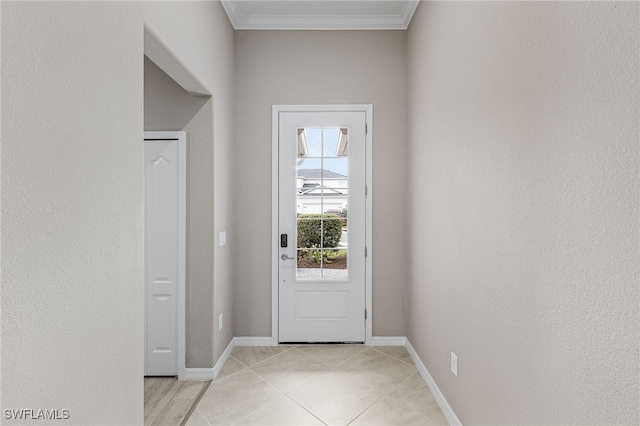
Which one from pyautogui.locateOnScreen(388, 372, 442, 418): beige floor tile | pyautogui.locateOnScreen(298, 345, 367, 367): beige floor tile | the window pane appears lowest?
pyautogui.locateOnScreen(388, 372, 442, 418): beige floor tile

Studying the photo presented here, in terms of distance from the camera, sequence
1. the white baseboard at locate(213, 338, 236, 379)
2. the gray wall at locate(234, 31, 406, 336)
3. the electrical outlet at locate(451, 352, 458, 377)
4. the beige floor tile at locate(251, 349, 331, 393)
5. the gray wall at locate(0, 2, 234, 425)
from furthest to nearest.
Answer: the gray wall at locate(234, 31, 406, 336)
the white baseboard at locate(213, 338, 236, 379)
the beige floor tile at locate(251, 349, 331, 393)
the electrical outlet at locate(451, 352, 458, 377)
the gray wall at locate(0, 2, 234, 425)

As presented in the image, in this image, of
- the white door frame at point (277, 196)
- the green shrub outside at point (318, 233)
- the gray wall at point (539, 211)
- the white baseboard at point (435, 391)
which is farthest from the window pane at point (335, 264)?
Result: the gray wall at point (539, 211)

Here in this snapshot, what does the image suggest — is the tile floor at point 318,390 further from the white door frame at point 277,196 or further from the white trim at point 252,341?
the white door frame at point 277,196

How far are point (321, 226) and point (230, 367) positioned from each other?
1391 millimetres

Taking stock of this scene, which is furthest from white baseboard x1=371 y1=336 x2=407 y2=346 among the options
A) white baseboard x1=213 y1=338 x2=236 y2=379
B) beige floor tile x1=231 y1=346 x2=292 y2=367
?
white baseboard x1=213 y1=338 x2=236 y2=379

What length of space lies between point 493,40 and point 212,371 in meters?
2.71

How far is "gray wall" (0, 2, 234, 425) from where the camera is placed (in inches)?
38.7

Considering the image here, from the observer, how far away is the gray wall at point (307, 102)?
345 centimetres

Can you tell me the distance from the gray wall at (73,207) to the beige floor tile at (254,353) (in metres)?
1.56

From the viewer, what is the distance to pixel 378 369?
117 inches

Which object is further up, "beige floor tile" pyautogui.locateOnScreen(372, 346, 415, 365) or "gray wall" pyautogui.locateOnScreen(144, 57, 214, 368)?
"gray wall" pyautogui.locateOnScreen(144, 57, 214, 368)

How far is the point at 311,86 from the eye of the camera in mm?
3451

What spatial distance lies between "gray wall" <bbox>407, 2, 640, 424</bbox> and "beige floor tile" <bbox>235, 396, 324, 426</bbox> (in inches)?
34.1

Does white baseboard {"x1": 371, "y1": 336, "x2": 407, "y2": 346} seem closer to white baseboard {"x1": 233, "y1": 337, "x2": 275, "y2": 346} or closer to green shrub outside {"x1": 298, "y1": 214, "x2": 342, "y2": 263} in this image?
green shrub outside {"x1": 298, "y1": 214, "x2": 342, "y2": 263}
